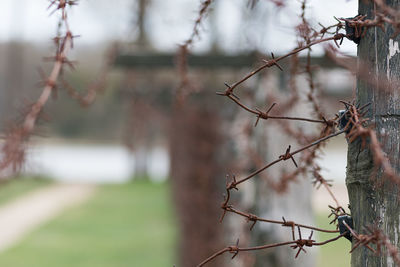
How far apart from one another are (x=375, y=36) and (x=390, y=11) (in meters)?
0.15

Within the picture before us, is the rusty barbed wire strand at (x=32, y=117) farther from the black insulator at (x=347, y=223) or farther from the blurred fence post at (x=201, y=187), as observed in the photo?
the blurred fence post at (x=201, y=187)

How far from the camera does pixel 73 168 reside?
3309 centimetres

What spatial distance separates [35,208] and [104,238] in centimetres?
516

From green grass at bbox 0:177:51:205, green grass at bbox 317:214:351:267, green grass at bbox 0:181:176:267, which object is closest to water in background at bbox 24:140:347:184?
green grass at bbox 0:177:51:205

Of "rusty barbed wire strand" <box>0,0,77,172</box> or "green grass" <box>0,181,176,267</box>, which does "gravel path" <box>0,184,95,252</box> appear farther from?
"rusty barbed wire strand" <box>0,0,77,172</box>

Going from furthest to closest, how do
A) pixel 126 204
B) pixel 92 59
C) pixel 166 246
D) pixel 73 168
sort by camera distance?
pixel 73 168 → pixel 92 59 → pixel 126 204 → pixel 166 246

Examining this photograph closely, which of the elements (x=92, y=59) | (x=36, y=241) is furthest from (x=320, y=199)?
(x=92, y=59)

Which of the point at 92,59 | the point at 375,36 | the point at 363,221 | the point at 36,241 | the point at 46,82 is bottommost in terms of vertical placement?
the point at 36,241

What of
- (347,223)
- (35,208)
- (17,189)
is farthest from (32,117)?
(17,189)

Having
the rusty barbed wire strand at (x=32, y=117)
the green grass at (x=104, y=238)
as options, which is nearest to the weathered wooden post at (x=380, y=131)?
the rusty barbed wire strand at (x=32, y=117)

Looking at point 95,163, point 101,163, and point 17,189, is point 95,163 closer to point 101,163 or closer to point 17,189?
point 101,163

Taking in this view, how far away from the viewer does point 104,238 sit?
13.4 m

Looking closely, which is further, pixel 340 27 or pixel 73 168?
pixel 73 168

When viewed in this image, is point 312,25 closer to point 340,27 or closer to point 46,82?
point 340,27
